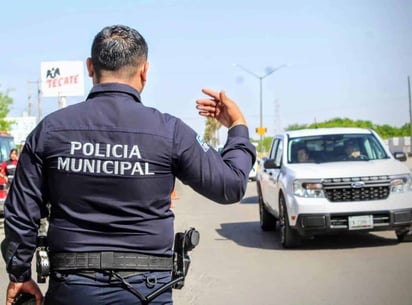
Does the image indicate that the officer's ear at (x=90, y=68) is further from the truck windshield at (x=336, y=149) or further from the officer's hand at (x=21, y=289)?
the truck windshield at (x=336, y=149)

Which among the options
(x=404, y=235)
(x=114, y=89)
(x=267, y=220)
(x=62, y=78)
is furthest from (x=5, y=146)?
(x=62, y=78)

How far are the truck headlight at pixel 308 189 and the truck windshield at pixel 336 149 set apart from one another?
1.16 m

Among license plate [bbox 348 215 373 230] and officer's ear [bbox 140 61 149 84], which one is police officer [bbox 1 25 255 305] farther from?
license plate [bbox 348 215 373 230]

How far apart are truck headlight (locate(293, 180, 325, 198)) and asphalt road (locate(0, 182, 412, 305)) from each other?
0.82m

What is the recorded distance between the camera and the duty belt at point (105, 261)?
241 cm

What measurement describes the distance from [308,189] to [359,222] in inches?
33.0

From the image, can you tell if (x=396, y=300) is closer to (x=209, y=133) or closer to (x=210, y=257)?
(x=210, y=257)

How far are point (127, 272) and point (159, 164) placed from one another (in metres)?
0.43

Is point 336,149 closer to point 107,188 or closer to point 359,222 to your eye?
point 359,222

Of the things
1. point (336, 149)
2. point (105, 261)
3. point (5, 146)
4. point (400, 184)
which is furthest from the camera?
point (5, 146)

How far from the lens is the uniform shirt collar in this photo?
2.56 m

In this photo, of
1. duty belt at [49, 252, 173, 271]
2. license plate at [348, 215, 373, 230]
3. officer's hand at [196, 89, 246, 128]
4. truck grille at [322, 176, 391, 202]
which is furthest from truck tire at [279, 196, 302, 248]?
duty belt at [49, 252, 173, 271]

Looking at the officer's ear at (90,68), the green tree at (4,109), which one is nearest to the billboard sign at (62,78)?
the green tree at (4,109)

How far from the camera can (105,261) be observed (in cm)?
241
